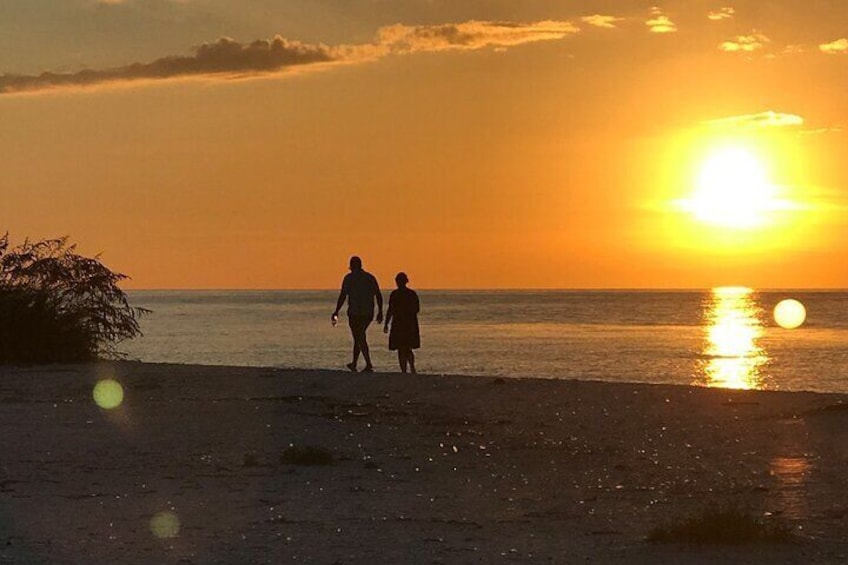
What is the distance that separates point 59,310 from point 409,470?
13215 mm

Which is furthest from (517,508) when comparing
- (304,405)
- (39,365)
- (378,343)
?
(378,343)

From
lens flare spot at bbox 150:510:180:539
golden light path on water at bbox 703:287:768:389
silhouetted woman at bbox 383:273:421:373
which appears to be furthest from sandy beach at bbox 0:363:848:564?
golden light path on water at bbox 703:287:768:389

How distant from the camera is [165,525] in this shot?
9273mm

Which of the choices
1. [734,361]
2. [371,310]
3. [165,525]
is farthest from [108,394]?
[734,361]

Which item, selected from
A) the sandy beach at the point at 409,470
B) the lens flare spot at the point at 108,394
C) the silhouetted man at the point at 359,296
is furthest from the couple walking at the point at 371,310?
the lens flare spot at the point at 108,394

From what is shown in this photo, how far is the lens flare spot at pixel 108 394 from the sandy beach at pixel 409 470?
0.19 meters

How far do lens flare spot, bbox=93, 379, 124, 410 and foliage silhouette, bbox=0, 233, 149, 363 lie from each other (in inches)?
159

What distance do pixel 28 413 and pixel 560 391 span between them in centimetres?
690

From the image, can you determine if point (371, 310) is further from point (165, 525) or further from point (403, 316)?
point (165, 525)

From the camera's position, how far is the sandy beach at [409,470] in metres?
8.61

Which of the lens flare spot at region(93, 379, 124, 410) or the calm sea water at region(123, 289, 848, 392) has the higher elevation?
the lens flare spot at region(93, 379, 124, 410)

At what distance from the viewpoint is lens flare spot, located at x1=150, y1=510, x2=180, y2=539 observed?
8.95m

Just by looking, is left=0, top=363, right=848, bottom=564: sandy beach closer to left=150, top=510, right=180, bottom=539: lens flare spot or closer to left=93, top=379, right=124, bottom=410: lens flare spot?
left=150, top=510, right=180, bottom=539: lens flare spot

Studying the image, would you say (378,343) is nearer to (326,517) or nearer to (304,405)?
(304,405)
